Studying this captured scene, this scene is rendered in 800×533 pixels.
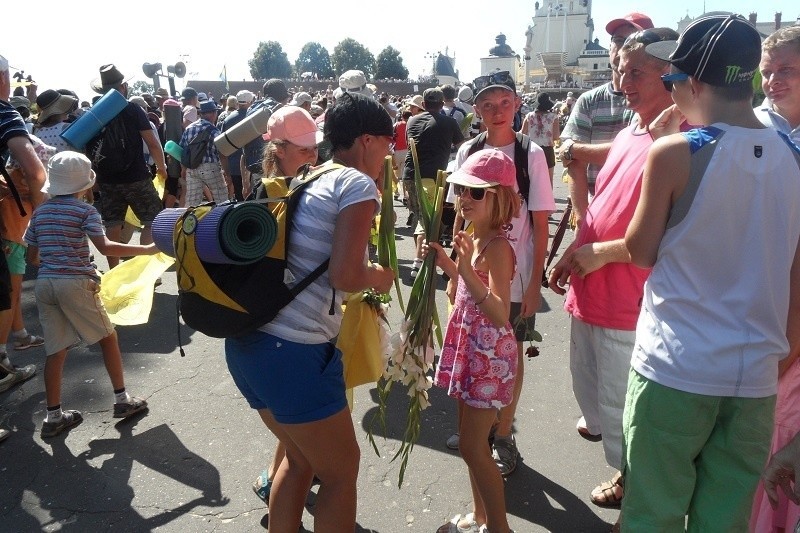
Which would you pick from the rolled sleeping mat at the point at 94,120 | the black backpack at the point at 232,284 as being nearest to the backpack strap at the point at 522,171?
the black backpack at the point at 232,284

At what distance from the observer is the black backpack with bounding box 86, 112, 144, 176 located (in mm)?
5969

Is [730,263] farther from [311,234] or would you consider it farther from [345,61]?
[345,61]

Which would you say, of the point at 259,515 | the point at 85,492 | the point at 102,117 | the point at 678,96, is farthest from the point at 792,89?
the point at 102,117

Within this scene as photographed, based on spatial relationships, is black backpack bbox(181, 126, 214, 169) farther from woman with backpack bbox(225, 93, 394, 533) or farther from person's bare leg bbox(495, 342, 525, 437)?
woman with backpack bbox(225, 93, 394, 533)

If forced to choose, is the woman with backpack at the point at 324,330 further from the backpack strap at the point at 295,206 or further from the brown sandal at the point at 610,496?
the brown sandal at the point at 610,496

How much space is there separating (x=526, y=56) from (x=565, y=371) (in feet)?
345

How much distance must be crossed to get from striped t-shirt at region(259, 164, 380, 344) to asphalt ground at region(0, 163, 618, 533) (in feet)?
4.16

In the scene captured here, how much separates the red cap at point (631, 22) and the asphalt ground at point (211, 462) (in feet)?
7.60

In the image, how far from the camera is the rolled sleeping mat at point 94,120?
5566 mm

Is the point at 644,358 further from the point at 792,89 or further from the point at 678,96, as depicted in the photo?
the point at 792,89

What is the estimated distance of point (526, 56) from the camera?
101188 mm

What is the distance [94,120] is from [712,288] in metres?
5.60

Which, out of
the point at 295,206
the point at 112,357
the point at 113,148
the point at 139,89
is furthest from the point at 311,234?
the point at 139,89

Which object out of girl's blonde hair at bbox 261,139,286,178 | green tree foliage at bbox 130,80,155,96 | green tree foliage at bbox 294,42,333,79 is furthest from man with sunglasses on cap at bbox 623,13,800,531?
green tree foliage at bbox 294,42,333,79
